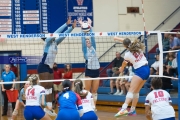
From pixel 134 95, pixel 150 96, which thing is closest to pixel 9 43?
pixel 134 95

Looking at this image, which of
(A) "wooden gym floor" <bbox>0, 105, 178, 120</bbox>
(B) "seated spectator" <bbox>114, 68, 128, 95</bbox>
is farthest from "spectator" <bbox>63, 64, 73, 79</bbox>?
(B) "seated spectator" <bbox>114, 68, 128, 95</bbox>

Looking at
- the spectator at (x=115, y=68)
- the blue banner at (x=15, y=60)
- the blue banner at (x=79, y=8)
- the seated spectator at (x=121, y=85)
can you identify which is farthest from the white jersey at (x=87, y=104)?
the blue banner at (x=79, y=8)

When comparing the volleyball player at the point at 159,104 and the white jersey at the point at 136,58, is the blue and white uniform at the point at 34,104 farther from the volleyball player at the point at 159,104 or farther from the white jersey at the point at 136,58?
the volleyball player at the point at 159,104

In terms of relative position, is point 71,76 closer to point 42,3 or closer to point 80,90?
point 42,3

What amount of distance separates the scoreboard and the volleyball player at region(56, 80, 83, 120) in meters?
9.36

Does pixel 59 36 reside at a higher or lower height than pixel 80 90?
higher

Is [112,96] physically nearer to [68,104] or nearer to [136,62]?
[136,62]

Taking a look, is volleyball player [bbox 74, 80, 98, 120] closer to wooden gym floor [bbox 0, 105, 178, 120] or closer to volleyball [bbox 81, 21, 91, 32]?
volleyball [bbox 81, 21, 91, 32]

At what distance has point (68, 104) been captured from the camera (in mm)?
8727

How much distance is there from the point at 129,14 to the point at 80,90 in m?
11.8

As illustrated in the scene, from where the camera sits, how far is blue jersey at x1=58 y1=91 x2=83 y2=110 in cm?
873

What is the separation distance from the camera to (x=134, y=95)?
10.1 metres

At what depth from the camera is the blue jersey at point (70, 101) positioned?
873cm

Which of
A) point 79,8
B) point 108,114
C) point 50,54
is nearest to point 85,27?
point 50,54
